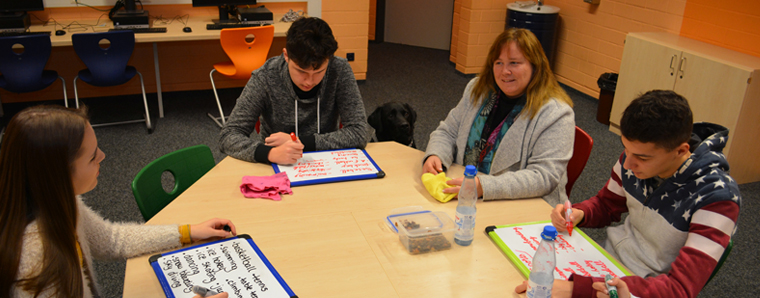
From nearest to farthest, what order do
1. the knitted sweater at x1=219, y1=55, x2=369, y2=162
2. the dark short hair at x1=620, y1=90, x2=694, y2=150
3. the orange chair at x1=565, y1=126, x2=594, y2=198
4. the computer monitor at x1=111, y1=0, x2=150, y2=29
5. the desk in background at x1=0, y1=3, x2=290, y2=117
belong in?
the dark short hair at x1=620, y1=90, x2=694, y2=150 → the orange chair at x1=565, y1=126, x2=594, y2=198 → the knitted sweater at x1=219, y1=55, x2=369, y2=162 → the computer monitor at x1=111, y1=0, x2=150, y2=29 → the desk in background at x1=0, y1=3, x2=290, y2=117

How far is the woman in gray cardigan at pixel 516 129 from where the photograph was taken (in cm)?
171

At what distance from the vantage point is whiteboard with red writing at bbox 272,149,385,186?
179 centimetres

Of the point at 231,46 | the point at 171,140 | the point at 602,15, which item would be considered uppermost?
the point at 602,15

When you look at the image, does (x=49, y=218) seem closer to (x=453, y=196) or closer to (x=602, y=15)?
(x=453, y=196)

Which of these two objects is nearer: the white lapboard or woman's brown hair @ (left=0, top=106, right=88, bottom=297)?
woman's brown hair @ (left=0, top=106, right=88, bottom=297)

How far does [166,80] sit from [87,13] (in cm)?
83

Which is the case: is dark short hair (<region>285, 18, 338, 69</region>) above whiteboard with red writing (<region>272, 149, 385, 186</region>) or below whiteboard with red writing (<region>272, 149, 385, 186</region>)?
above

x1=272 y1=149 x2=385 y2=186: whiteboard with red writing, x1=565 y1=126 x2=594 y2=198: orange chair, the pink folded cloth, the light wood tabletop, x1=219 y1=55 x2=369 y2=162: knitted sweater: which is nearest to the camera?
the pink folded cloth

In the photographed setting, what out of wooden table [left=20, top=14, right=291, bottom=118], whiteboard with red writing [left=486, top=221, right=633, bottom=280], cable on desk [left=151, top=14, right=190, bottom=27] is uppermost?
cable on desk [left=151, top=14, right=190, bottom=27]

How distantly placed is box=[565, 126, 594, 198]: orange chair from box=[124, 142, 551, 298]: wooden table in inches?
13.2

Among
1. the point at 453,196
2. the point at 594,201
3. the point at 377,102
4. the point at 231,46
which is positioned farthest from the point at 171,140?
the point at 594,201

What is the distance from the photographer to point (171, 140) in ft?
12.6

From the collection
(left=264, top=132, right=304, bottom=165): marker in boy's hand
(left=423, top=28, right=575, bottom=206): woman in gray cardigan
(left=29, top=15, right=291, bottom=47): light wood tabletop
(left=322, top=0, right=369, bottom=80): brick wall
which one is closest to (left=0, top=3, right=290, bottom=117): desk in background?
(left=29, top=15, right=291, bottom=47): light wood tabletop

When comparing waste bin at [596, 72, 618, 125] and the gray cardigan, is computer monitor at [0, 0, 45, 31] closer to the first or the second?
the gray cardigan
